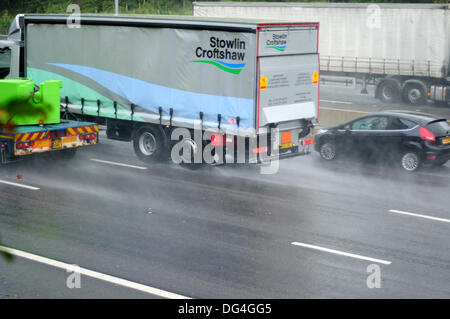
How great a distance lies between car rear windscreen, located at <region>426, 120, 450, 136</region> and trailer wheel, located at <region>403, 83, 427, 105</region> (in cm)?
1310

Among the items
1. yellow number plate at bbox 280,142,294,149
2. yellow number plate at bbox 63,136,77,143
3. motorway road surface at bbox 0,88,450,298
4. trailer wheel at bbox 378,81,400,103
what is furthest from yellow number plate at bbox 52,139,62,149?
trailer wheel at bbox 378,81,400,103

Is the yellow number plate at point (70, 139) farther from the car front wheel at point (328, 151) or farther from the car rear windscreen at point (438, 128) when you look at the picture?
→ the car rear windscreen at point (438, 128)

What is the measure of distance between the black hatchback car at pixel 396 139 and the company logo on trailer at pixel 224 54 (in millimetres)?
4158

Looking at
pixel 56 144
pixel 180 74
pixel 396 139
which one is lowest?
pixel 56 144

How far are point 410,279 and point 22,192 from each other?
25.8ft

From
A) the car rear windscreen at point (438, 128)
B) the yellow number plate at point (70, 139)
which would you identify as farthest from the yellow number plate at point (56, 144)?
the car rear windscreen at point (438, 128)

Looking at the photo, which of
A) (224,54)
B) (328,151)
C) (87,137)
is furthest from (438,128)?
(87,137)

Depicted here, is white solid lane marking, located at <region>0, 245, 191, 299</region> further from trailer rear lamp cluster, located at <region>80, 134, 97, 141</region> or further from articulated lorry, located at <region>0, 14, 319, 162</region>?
trailer rear lamp cluster, located at <region>80, 134, 97, 141</region>

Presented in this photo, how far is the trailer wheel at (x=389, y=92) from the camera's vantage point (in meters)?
29.6

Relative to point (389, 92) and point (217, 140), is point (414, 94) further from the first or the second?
point (217, 140)

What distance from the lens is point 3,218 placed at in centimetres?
1109

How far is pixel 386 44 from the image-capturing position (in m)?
29.2

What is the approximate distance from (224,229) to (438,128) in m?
7.26
